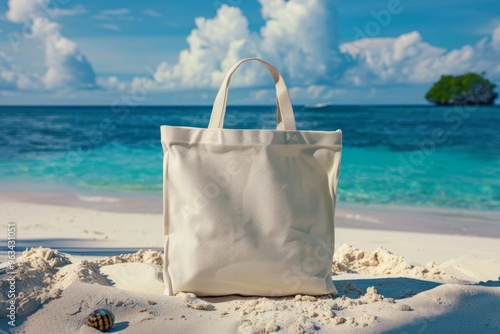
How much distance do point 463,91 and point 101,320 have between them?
52.5 metres

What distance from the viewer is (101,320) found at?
7.53 ft

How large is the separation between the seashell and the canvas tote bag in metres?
0.41

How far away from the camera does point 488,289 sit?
2891mm

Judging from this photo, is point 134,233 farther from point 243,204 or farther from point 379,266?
point 243,204

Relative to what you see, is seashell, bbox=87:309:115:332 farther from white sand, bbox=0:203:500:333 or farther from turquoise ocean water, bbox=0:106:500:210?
turquoise ocean water, bbox=0:106:500:210

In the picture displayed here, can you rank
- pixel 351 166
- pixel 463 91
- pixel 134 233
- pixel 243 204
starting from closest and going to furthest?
pixel 243 204 < pixel 134 233 < pixel 351 166 < pixel 463 91

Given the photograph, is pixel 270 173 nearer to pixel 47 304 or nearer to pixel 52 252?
pixel 47 304

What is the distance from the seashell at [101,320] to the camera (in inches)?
90.3

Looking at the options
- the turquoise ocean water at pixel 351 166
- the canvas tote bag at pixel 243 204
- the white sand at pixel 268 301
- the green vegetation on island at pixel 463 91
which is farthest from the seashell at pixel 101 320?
the green vegetation on island at pixel 463 91

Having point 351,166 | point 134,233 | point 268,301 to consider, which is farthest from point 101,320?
point 351,166

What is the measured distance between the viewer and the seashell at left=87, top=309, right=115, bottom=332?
2293mm

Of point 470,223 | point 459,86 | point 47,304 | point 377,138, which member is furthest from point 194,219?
point 459,86

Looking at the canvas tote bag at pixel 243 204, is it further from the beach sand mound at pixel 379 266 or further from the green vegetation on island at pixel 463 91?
the green vegetation on island at pixel 463 91

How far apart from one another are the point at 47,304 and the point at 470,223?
18.8 ft
